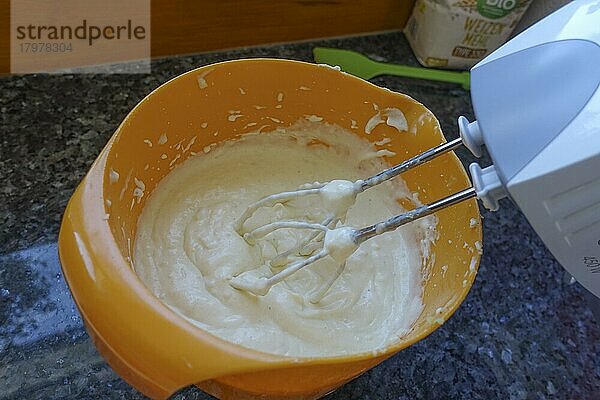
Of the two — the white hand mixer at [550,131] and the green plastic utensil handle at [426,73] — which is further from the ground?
the white hand mixer at [550,131]

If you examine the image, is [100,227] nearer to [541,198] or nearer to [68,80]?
[541,198]

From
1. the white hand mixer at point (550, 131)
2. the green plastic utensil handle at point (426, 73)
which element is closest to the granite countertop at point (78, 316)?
the green plastic utensil handle at point (426, 73)

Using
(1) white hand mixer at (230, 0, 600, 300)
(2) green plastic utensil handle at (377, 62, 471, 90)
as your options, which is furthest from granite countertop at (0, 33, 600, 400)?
(1) white hand mixer at (230, 0, 600, 300)

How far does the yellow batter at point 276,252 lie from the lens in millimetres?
772

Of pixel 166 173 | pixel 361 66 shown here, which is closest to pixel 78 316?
pixel 166 173

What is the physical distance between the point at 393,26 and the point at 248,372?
0.77m

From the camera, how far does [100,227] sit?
60 cm

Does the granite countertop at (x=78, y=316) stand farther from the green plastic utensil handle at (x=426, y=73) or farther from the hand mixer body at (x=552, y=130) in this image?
the hand mixer body at (x=552, y=130)

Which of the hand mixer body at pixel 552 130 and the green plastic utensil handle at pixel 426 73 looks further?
the green plastic utensil handle at pixel 426 73

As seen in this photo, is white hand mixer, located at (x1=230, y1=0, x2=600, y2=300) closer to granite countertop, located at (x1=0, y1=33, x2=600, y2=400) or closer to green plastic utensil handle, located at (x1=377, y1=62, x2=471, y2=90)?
granite countertop, located at (x1=0, y1=33, x2=600, y2=400)

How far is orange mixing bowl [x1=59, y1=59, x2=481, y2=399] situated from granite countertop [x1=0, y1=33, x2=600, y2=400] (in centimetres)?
12

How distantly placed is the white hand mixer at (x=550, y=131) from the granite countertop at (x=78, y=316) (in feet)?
0.95

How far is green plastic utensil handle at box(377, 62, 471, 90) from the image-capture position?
1.07 m

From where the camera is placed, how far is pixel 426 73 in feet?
3.57
